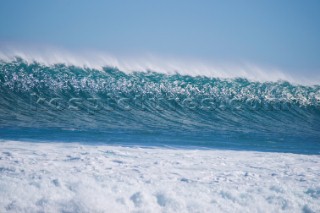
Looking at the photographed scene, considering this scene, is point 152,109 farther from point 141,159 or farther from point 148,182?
point 148,182

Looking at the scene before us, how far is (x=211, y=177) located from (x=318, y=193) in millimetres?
1273

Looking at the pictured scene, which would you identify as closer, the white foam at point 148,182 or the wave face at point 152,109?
the white foam at point 148,182

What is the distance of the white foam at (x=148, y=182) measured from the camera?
2.75m

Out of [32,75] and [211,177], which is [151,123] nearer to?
[211,177]

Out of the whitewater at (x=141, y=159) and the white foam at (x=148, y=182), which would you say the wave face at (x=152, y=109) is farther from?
the white foam at (x=148, y=182)

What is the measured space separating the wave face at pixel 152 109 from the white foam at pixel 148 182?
5.34 ft

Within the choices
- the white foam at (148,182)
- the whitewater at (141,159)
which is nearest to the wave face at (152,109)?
the whitewater at (141,159)

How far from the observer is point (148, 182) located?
130 inches

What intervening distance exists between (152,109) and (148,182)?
895 cm

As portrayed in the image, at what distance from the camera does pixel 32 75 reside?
13.8 meters

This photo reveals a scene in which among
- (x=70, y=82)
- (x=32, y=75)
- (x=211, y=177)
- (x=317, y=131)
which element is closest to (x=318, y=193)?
(x=211, y=177)

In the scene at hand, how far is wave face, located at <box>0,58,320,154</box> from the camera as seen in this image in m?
7.02

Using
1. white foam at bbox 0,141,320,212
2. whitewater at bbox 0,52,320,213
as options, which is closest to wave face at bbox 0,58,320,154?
whitewater at bbox 0,52,320,213

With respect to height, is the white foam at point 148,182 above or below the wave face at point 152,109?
below
